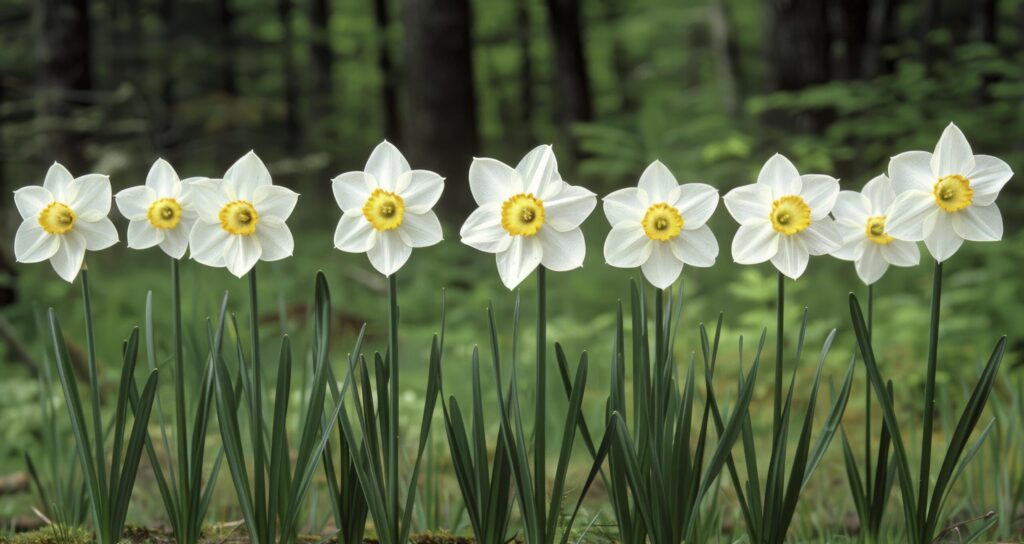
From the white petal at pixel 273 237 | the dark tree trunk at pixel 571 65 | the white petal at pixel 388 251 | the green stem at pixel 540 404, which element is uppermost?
the dark tree trunk at pixel 571 65

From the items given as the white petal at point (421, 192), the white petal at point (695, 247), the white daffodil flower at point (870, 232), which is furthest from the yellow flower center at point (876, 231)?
the white petal at point (421, 192)

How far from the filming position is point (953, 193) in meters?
1.76

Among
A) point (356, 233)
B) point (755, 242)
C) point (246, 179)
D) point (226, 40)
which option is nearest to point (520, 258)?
point (356, 233)

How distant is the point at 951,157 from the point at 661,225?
592 mm

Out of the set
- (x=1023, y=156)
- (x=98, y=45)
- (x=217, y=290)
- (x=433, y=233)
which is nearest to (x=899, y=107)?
(x=1023, y=156)

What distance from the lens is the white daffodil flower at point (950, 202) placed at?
1758 mm

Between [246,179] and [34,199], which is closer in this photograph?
[246,179]

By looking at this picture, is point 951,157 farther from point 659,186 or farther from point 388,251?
point 388,251

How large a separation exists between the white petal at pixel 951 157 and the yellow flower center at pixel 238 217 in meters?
1.35

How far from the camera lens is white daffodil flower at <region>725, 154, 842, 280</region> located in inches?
69.6

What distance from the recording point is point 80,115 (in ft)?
25.1

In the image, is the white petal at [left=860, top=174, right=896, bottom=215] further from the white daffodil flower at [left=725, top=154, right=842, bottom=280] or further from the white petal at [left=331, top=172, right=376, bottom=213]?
the white petal at [left=331, top=172, right=376, bottom=213]

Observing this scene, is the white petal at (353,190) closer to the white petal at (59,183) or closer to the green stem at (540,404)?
the green stem at (540,404)

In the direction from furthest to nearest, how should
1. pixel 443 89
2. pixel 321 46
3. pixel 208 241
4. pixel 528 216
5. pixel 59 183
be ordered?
1. pixel 321 46
2. pixel 443 89
3. pixel 59 183
4. pixel 208 241
5. pixel 528 216
